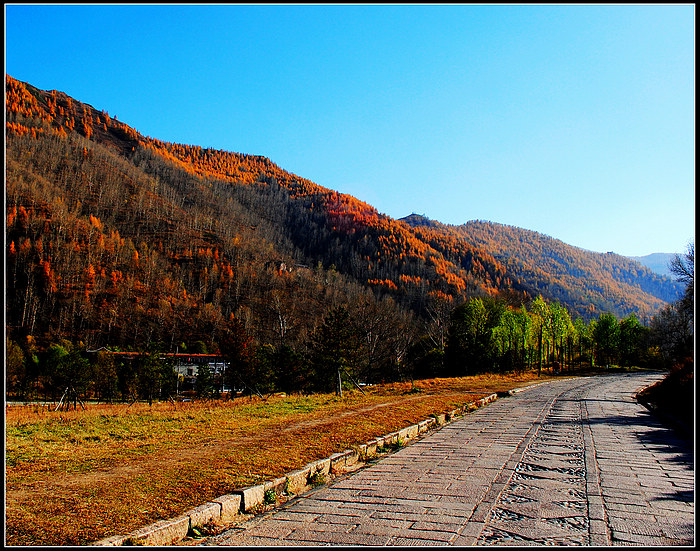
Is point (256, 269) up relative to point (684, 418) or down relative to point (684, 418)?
up

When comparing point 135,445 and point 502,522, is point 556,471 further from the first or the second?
point 135,445

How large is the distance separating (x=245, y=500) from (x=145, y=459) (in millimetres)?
3304

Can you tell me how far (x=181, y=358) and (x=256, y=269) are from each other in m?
70.4

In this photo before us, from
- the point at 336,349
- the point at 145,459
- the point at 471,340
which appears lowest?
the point at 145,459

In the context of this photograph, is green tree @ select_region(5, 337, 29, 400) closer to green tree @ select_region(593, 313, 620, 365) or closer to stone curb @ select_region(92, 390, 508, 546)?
stone curb @ select_region(92, 390, 508, 546)

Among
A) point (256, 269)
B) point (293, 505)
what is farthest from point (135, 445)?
point (256, 269)

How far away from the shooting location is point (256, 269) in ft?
472

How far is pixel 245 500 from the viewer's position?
5.51m

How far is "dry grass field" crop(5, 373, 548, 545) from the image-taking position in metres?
4.76

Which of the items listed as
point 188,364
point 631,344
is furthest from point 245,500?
point 631,344

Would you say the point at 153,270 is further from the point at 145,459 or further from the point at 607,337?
the point at 145,459

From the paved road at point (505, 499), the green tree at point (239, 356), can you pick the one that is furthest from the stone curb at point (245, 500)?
the green tree at point (239, 356)

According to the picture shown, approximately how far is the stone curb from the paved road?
0.34 m

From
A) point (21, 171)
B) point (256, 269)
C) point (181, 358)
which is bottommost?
point (181, 358)
